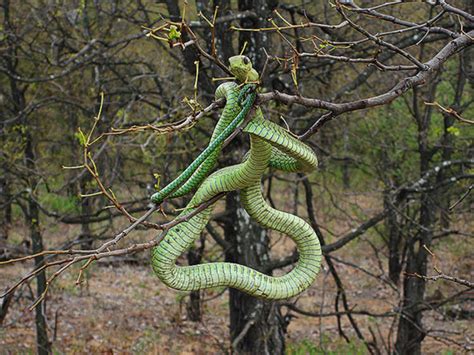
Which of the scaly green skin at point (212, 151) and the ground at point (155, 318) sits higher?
the ground at point (155, 318)

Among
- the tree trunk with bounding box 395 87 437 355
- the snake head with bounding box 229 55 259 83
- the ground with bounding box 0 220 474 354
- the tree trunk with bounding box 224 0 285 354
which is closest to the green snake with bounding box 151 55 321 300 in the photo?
the snake head with bounding box 229 55 259 83

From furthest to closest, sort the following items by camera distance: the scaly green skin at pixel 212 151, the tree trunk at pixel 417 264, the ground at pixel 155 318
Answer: the ground at pixel 155 318
the tree trunk at pixel 417 264
the scaly green skin at pixel 212 151

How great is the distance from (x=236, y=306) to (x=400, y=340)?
211 centimetres

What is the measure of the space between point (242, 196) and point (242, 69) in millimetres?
409

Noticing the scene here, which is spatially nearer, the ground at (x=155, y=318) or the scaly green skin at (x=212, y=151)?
the scaly green skin at (x=212, y=151)

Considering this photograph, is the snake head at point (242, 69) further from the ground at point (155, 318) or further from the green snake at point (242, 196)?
the ground at point (155, 318)

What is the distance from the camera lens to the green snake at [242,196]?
157 centimetres

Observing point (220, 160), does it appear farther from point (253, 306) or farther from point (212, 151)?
point (212, 151)

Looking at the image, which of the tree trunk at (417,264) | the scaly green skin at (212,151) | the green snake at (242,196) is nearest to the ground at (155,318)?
the tree trunk at (417,264)

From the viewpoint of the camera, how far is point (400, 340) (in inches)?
285

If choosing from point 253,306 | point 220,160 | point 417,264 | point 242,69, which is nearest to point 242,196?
point 242,69

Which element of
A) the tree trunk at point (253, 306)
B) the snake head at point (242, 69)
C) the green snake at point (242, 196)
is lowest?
the green snake at point (242, 196)

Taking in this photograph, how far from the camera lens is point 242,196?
182cm

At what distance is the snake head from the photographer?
60.6 inches
